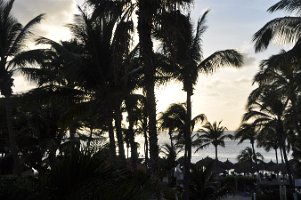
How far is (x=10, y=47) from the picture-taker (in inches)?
845

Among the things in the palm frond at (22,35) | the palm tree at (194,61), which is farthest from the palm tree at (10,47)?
the palm tree at (194,61)

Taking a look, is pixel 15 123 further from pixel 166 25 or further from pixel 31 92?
pixel 166 25

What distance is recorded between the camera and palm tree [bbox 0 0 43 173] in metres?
21.0

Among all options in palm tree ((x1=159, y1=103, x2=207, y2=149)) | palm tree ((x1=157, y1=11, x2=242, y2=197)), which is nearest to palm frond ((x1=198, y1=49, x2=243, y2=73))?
palm tree ((x1=157, y1=11, x2=242, y2=197))

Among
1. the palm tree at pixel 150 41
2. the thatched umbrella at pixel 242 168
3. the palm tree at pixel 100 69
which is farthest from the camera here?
the thatched umbrella at pixel 242 168

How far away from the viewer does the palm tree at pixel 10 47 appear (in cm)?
2103

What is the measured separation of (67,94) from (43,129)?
669cm

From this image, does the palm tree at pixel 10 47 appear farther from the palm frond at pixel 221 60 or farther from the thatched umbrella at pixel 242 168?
the thatched umbrella at pixel 242 168

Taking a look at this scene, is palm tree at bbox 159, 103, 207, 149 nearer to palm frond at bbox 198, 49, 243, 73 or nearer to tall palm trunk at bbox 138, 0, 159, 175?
palm frond at bbox 198, 49, 243, 73

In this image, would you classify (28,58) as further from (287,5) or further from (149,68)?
(287,5)

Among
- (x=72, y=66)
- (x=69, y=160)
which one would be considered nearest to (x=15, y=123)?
(x=72, y=66)

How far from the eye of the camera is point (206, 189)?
749 inches

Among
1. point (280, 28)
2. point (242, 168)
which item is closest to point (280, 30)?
point (280, 28)

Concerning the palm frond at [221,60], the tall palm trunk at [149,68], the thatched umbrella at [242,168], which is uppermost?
the palm frond at [221,60]
